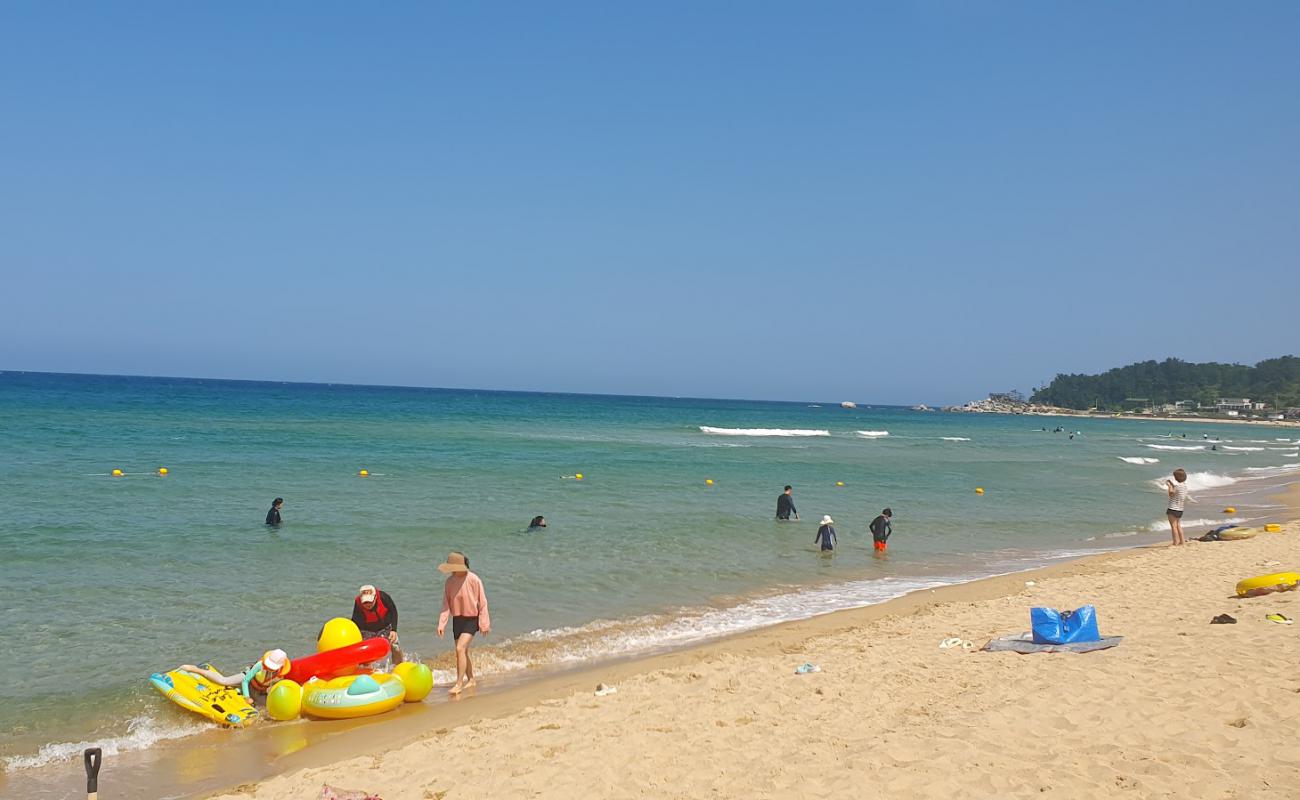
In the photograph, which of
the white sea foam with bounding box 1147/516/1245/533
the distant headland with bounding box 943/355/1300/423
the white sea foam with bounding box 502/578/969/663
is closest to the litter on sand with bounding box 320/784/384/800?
the white sea foam with bounding box 502/578/969/663

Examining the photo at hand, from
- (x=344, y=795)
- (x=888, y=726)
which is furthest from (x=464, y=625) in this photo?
(x=888, y=726)

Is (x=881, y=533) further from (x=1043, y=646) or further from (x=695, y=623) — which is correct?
(x=1043, y=646)

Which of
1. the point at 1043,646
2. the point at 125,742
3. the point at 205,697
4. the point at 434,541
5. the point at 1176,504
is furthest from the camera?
the point at 1176,504

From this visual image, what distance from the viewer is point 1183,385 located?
557ft

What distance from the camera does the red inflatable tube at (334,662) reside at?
28.3 ft

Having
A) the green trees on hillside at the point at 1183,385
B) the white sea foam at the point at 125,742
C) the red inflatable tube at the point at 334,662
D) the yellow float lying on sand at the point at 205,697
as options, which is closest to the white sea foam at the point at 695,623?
the red inflatable tube at the point at 334,662

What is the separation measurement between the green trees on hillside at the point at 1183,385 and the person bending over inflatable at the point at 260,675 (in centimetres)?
17399

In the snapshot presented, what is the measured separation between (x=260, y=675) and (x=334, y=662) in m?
0.73

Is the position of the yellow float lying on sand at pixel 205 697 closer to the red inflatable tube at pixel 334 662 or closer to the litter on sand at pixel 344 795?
the red inflatable tube at pixel 334 662

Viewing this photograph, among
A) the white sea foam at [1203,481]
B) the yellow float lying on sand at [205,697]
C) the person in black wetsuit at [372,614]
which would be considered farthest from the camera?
the white sea foam at [1203,481]

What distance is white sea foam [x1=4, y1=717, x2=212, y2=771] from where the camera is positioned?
713 centimetres

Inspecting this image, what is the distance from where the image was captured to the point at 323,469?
29.2 m

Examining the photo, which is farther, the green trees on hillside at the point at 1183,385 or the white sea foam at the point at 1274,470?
the green trees on hillside at the point at 1183,385

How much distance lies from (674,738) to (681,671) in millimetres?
2214
